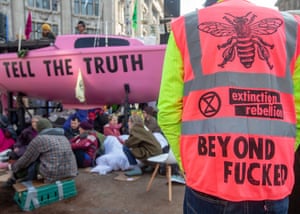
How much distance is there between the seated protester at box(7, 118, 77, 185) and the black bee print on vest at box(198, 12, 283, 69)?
3.29 metres

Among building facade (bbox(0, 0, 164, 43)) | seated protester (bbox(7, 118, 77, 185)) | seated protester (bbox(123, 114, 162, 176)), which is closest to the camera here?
seated protester (bbox(7, 118, 77, 185))

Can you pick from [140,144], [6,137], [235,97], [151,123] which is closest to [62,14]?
[6,137]

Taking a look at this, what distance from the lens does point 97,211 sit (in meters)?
4.00

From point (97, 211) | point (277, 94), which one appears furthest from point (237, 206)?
point (97, 211)

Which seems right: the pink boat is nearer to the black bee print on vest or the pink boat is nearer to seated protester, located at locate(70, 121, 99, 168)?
seated protester, located at locate(70, 121, 99, 168)

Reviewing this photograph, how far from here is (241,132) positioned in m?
1.22

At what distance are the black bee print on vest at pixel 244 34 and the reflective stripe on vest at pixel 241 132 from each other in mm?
20

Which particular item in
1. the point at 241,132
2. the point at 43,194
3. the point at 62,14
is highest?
the point at 62,14

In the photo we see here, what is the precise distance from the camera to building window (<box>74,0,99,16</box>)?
2991cm

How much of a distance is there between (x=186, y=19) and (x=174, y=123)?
41 cm

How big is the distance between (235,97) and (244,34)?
251 mm

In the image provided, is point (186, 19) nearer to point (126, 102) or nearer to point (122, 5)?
point (126, 102)

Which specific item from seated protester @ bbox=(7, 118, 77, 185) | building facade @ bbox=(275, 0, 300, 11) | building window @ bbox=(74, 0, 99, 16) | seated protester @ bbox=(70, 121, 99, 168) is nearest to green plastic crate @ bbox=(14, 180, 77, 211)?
seated protester @ bbox=(7, 118, 77, 185)

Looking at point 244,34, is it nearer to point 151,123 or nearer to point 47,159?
point 47,159
